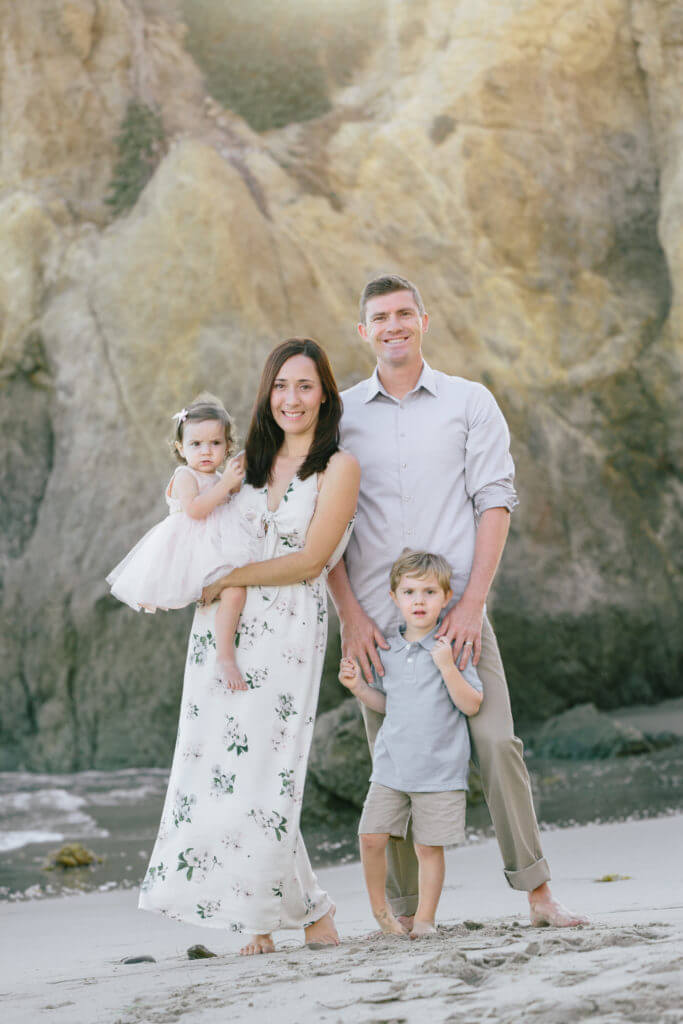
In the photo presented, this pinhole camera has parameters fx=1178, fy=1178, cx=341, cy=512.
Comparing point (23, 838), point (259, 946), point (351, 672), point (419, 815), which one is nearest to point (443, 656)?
point (351, 672)

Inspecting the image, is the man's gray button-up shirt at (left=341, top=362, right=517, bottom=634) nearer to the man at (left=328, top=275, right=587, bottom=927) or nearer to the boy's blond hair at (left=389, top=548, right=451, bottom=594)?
the man at (left=328, top=275, right=587, bottom=927)

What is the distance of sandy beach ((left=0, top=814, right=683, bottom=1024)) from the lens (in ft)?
7.67

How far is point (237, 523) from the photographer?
3.79 metres

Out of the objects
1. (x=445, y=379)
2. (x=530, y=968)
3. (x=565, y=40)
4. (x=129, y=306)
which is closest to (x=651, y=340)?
(x=565, y=40)

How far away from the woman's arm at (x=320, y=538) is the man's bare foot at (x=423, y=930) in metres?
1.09

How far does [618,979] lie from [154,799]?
7.15 meters

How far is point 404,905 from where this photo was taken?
12.5 feet

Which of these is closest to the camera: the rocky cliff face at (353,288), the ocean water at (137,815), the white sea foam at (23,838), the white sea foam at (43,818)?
the ocean water at (137,815)

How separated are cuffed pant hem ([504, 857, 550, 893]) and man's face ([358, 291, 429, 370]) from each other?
162 centimetres

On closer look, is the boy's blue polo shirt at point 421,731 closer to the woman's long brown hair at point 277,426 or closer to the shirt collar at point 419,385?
the woman's long brown hair at point 277,426

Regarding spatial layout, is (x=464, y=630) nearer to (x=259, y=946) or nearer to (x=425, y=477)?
(x=425, y=477)

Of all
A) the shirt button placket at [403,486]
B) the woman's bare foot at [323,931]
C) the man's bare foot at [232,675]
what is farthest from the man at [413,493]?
the man's bare foot at [232,675]

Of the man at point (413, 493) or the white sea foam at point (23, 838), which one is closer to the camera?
the man at point (413, 493)

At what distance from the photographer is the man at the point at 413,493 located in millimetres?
3711
